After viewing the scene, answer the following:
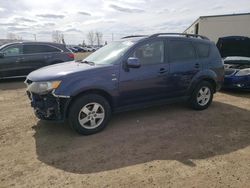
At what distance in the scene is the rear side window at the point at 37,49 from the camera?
419 inches

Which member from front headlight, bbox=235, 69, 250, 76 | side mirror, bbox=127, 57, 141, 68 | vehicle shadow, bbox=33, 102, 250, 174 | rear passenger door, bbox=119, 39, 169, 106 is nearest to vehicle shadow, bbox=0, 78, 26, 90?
vehicle shadow, bbox=33, 102, 250, 174

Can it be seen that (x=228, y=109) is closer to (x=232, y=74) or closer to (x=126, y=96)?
(x=232, y=74)

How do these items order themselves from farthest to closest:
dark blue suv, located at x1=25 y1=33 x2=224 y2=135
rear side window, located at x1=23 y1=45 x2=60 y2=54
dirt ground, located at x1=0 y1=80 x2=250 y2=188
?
rear side window, located at x1=23 y1=45 x2=60 y2=54
dark blue suv, located at x1=25 y1=33 x2=224 y2=135
dirt ground, located at x1=0 y1=80 x2=250 y2=188

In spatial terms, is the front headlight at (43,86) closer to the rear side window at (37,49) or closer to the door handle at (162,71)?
the door handle at (162,71)

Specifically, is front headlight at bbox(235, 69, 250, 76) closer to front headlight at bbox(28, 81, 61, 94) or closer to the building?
front headlight at bbox(28, 81, 61, 94)

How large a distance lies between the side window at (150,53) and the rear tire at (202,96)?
1.27 metres

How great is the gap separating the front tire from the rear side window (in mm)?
7244

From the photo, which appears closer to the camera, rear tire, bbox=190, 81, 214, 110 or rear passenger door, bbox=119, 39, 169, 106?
rear passenger door, bbox=119, 39, 169, 106

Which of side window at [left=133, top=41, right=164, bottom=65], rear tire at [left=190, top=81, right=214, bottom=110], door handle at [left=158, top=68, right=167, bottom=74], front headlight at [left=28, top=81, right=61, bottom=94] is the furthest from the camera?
rear tire at [left=190, top=81, right=214, bottom=110]

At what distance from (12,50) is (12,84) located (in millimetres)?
1439

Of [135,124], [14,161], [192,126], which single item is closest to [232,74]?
[192,126]

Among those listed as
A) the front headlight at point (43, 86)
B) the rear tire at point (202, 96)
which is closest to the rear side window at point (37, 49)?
the front headlight at point (43, 86)

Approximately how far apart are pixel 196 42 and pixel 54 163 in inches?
165

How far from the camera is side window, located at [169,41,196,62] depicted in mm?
5532
